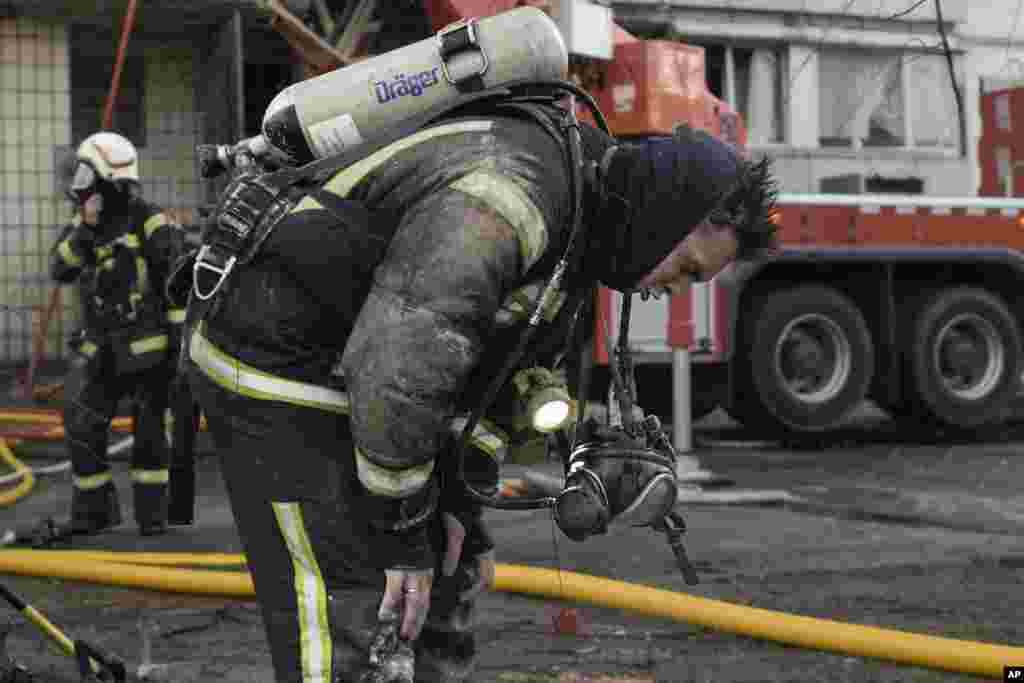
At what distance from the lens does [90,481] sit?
6.41 metres

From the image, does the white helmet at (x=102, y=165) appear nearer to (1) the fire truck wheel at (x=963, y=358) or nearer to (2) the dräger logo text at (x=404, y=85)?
(2) the dräger logo text at (x=404, y=85)

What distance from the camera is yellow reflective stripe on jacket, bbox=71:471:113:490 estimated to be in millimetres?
6387

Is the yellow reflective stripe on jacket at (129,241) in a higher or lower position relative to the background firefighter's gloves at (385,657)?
higher

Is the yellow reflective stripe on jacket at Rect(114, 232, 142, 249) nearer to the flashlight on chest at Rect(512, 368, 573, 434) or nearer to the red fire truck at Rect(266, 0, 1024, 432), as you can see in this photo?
the red fire truck at Rect(266, 0, 1024, 432)

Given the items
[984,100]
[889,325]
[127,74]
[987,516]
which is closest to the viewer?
[987,516]

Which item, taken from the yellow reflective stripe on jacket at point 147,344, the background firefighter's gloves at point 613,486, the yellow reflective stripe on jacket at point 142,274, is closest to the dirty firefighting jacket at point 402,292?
the background firefighter's gloves at point 613,486

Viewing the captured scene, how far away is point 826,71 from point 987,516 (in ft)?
17.4

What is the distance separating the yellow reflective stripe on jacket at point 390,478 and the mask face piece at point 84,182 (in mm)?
4664

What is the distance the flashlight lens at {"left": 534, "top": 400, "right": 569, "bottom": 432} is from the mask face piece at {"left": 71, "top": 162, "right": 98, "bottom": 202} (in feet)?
14.4

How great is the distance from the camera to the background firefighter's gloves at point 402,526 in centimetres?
238

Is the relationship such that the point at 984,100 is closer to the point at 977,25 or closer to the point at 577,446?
the point at 977,25

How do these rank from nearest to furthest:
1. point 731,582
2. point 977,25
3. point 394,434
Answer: point 394,434, point 977,25, point 731,582

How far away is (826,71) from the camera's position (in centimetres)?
1131

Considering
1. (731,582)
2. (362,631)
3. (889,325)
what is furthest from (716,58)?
(362,631)
